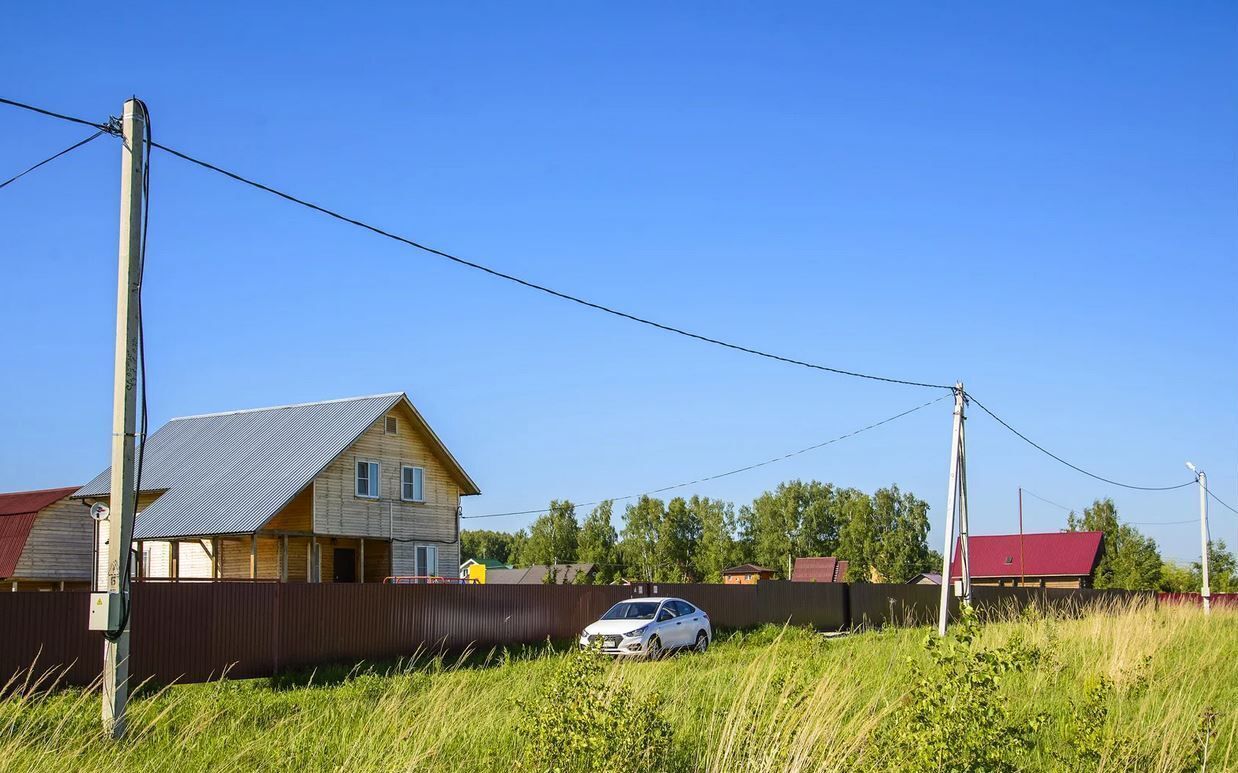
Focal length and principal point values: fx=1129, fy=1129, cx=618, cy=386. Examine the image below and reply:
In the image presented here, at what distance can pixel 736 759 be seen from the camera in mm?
7254

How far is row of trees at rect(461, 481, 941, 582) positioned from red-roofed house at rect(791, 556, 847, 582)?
9.20 meters

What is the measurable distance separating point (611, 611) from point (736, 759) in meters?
16.7

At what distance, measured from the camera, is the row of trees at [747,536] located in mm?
89562

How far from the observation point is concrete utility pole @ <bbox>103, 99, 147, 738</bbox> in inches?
341

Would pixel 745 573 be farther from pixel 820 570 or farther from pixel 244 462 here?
pixel 244 462

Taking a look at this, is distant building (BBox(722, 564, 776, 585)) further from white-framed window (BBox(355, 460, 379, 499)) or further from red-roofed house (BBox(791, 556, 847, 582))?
white-framed window (BBox(355, 460, 379, 499))

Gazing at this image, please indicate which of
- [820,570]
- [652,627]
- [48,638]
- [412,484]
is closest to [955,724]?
[48,638]

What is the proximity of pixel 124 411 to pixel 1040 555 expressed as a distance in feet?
212

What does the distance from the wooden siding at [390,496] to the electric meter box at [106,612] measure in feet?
80.3

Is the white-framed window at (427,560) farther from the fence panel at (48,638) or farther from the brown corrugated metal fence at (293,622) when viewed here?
the fence panel at (48,638)

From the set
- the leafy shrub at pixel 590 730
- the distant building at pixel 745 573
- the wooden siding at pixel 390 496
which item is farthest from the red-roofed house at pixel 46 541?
the distant building at pixel 745 573

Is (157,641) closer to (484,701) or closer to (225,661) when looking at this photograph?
(225,661)

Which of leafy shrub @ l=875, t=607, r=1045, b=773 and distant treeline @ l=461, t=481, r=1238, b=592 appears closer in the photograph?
leafy shrub @ l=875, t=607, r=1045, b=773

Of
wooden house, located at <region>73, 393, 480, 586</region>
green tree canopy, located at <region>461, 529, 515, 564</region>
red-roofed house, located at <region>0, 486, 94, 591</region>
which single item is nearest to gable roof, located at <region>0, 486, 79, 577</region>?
red-roofed house, located at <region>0, 486, 94, 591</region>
